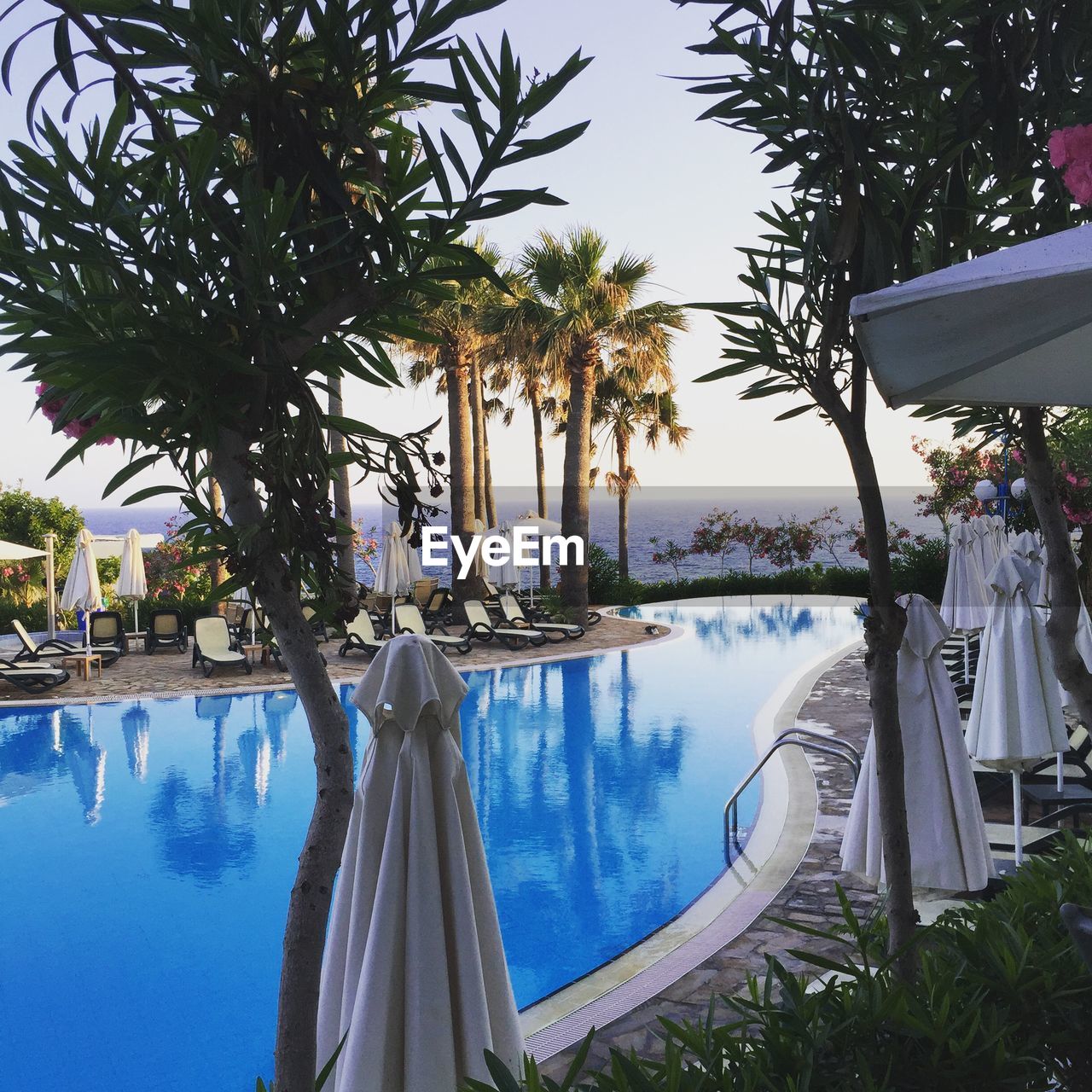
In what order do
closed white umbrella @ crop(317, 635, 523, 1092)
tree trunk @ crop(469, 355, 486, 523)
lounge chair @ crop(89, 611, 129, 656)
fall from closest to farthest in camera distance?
closed white umbrella @ crop(317, 635, 523, 1092), lounge chair @ crop(89, 611, 129, 656), tree trunk @ crop(469, 355, 486, 523)

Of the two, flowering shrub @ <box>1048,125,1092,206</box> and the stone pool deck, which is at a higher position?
flowering shrub @ <box>1048,125,1092,206</box>

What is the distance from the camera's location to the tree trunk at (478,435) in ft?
88.7

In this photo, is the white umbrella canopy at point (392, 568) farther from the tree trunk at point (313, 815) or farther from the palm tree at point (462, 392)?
the tree trunk at point (313, 815)

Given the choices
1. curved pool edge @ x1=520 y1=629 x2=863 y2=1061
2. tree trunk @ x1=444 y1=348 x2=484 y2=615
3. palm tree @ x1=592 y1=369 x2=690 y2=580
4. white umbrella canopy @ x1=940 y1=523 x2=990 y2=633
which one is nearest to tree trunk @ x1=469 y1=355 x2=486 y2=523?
tree trunk @ x1=444 y1=348 x2=484 y2=615

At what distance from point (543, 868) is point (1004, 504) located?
1035 centimetres

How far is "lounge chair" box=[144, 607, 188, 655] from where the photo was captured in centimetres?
1820

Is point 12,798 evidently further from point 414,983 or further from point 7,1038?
point 414,983

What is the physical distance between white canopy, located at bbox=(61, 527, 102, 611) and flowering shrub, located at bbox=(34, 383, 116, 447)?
1612cm

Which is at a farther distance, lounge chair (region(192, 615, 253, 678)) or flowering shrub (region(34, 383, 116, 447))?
lounge chair (region(192, 615, 253, 678))

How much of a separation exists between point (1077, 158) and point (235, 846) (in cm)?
812

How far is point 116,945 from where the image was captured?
6523mm

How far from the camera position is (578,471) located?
21219 millimetres

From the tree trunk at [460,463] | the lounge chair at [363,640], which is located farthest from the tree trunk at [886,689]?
the tree trunk at [460,463]

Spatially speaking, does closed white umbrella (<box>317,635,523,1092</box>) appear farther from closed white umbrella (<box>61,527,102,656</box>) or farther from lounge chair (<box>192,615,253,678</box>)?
closed white umbrella (<box>61,527,102,656</box>)
